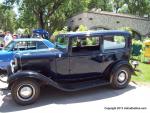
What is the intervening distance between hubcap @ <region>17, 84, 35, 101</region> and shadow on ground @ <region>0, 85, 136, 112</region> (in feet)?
0.78

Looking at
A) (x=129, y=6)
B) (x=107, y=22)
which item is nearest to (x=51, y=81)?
(x=107, y=22)

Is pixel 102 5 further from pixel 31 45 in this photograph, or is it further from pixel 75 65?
pixel 75 65

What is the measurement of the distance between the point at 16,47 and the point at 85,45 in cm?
420

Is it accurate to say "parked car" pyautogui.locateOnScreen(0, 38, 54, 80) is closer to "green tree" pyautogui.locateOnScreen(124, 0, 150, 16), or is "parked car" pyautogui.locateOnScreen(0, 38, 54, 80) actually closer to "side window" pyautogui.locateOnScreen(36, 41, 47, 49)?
"side window" pyautogui.locateOnScreen(36, 41, 47, 49)

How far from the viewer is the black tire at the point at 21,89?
714cm

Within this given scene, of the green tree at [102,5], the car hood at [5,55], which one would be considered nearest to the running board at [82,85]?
the car hood at [5,55]

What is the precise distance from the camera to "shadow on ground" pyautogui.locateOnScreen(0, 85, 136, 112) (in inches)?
286

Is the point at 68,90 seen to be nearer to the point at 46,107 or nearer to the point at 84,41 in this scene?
the point at 46,107

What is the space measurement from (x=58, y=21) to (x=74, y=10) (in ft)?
11.6

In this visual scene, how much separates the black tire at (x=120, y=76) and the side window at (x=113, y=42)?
71 centimetres

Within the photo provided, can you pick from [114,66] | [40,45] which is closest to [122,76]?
[114,66]

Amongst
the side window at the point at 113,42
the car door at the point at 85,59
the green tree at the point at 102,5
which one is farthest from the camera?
the green tree at the point at 102,5

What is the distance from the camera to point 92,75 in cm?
833

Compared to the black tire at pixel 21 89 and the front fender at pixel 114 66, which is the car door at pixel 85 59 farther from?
the black tire at pixel 21 89
